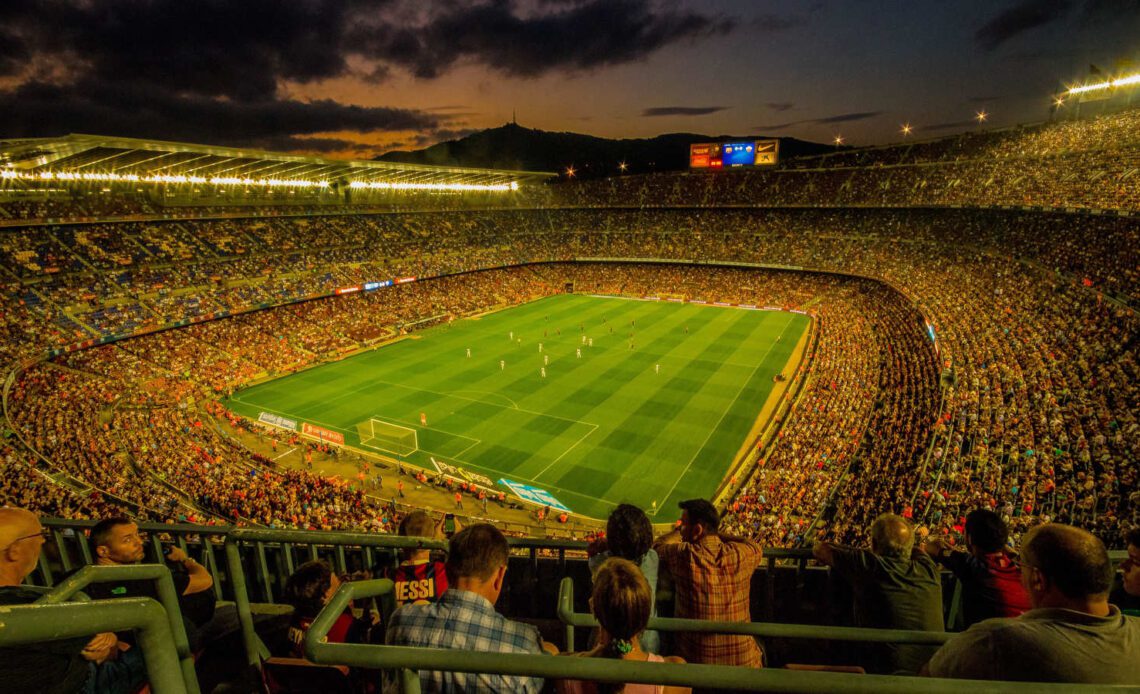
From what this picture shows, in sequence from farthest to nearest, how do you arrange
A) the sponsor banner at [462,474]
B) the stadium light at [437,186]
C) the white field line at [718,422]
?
1. the stadium light at [437,186]
2. the sponsor banner at [462,474]
3. the white field line at [718,422]

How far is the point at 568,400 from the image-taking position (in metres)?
33.8

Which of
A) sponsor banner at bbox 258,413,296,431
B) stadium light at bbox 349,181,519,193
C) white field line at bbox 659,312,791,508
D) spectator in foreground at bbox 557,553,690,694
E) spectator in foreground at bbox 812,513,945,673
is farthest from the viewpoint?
stadium light at bbox 349,181,519,193

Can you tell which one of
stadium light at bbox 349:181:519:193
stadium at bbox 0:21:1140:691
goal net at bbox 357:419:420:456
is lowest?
goal net at bbox 357:419:420:456

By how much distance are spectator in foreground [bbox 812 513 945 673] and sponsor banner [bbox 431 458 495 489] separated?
2116 centimetres

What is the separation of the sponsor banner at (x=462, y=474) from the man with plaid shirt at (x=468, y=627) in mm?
22059

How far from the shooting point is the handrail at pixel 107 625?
1.38m

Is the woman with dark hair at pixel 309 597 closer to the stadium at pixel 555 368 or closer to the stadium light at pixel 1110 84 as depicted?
the stadium at pixel 555 368

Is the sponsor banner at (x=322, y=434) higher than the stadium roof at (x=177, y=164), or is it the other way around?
the stadium roof at (x=177, y=164)

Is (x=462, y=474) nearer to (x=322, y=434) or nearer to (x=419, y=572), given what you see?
(x=322, y=434)

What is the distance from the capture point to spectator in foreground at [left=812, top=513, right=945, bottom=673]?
13.7 feet

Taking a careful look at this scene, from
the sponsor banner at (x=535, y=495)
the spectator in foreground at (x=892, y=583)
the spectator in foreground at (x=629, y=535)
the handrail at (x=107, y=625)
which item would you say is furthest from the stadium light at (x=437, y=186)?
the handrail at (x=107, y=625)

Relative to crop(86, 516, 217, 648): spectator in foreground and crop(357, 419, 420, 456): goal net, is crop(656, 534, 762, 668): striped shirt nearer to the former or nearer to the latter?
crop(86, 516, 217, 648): spectator in foreground

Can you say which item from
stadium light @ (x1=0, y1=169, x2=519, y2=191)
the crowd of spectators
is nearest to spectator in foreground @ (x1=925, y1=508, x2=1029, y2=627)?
the crowd of spectators

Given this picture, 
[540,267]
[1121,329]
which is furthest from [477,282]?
[1121,329]
